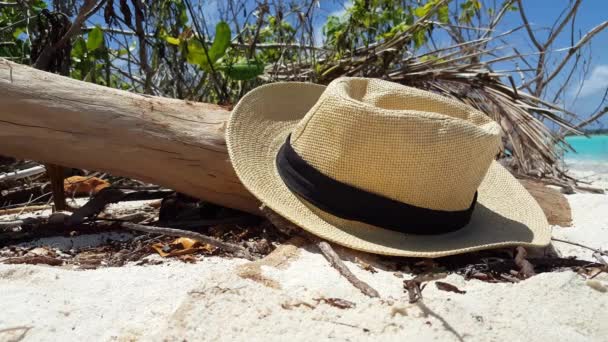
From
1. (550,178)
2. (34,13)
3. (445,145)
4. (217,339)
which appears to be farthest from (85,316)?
(550,178)

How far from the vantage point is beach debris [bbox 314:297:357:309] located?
1.39 metres

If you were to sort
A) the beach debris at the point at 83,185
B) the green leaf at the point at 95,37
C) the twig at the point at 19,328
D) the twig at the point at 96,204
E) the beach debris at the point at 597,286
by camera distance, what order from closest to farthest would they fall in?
the twig at the point at 19,328 → the beach debris at the point at 597,286 → the twig at the point at 96,204 → the beach debris at the point at 83,185 → the green leaf at the point at 95,37

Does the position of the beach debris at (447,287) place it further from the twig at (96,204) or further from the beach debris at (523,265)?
the twig at (96,204)

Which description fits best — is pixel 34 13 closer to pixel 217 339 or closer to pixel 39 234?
pixel 39 234

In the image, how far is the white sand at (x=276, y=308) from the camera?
49.2 inches

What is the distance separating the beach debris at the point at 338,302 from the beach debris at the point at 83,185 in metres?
1.91

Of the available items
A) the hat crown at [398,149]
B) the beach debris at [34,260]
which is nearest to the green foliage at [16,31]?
the beach debris at [34,260]

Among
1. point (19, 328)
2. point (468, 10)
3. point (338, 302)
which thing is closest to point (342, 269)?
point (338, 302)

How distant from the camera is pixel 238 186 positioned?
2.35 metres

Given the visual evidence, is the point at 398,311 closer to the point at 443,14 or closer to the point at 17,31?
the point at 17,31

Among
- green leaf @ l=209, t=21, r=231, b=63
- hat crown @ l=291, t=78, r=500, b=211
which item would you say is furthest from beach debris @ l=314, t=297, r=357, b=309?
green leaf @ l=209, t=21, r=231, b=63

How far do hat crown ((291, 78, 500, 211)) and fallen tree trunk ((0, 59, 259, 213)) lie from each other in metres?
0.50

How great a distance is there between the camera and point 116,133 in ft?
7.25

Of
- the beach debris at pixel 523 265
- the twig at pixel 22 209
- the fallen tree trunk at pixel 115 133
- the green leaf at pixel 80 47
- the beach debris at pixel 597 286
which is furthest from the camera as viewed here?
the green leaf at pixel 80 47
